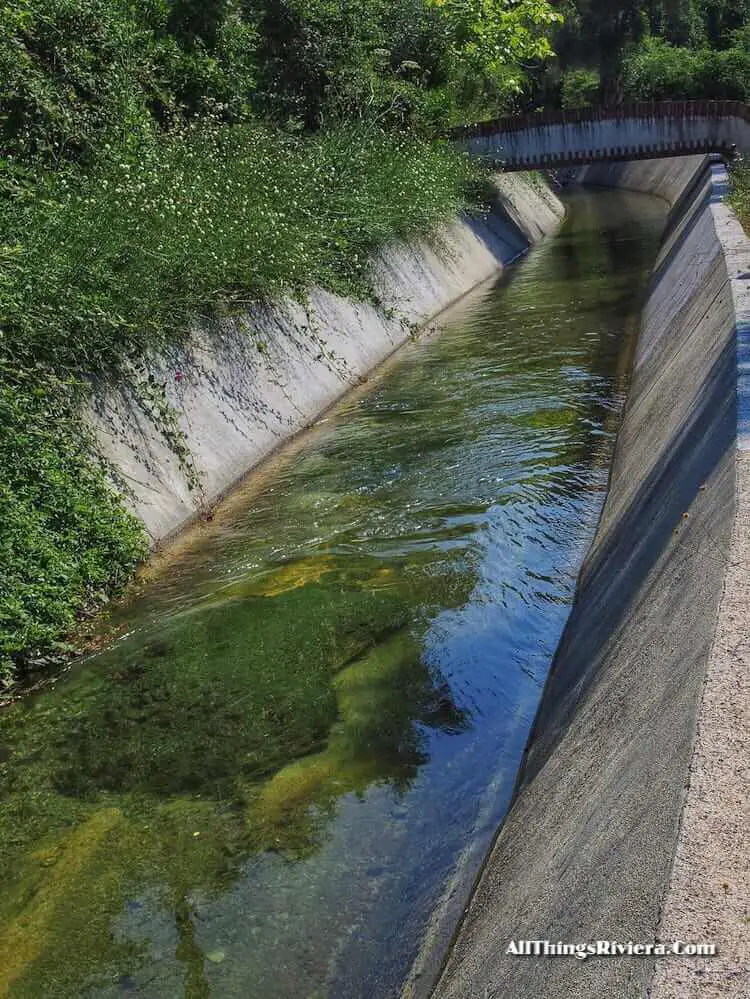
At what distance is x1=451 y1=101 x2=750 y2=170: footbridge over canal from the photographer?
27.8m

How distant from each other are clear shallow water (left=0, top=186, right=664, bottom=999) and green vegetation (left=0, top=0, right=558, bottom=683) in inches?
40.6

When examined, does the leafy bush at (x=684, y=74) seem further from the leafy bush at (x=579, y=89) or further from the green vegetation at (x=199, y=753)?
the green vegetation at (x=199, y=753)

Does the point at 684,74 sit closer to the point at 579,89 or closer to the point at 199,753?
the point at 579,89

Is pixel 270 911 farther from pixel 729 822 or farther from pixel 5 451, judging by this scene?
pixel 5 451

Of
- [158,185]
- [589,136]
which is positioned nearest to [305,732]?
[158,185]

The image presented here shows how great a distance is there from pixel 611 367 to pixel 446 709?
9.59 meters

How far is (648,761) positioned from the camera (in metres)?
4.14

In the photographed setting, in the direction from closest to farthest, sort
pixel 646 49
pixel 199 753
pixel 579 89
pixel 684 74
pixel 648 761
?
pixel 648 761, pixel 199 753, pixel 684 74, pixel 646 49, pixel 579 89

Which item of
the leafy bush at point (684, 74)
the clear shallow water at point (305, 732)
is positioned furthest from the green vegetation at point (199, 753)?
the leafy bush at point (684, 74)

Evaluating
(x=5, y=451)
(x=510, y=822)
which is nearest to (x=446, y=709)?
(x=510, y=822)
